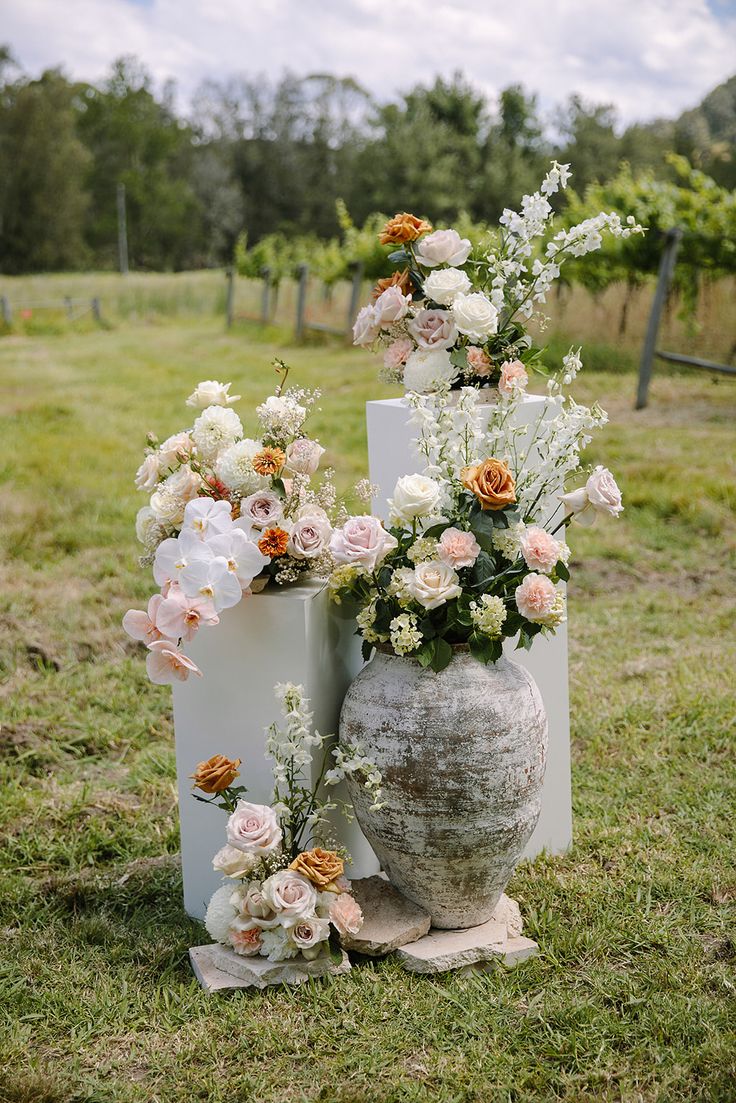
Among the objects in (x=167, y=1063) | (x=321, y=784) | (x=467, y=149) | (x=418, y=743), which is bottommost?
(x=167, y=1063)

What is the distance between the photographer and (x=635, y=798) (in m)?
3.68

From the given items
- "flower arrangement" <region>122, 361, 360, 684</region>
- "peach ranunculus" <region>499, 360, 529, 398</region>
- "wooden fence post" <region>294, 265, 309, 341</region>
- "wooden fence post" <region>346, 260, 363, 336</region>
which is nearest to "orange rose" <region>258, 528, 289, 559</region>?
"flower arrangement" <region>122, 361, 360, 684</region>

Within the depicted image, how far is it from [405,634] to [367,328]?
981 millimetres

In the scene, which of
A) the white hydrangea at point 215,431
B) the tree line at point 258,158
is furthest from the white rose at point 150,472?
the tree line at point 258,158

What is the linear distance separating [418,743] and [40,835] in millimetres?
1604

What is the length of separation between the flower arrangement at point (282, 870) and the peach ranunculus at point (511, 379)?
3.19 feet

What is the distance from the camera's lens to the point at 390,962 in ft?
8.77

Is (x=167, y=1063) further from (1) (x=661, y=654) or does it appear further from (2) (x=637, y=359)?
(2) (x=637, y=359)

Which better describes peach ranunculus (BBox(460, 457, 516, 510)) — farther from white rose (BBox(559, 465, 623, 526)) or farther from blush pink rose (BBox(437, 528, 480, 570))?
white rose (BBox(559, 465, 623, 526))

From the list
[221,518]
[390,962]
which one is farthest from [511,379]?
[390,962]

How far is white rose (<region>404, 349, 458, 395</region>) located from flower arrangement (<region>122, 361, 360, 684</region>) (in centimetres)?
32

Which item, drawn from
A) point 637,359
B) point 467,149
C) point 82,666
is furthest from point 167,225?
point 82,666

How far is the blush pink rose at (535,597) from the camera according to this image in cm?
255

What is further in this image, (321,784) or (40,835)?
(40,835)
